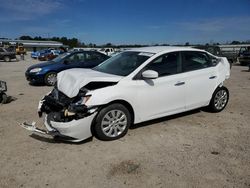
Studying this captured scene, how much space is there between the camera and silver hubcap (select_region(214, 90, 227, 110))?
6.42 meters

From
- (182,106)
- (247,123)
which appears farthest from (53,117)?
(247,123)

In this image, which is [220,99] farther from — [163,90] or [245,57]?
[245,57]

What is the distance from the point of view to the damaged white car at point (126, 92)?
4.43 metres

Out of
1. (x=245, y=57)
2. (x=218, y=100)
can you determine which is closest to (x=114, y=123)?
(x=218, y=100)

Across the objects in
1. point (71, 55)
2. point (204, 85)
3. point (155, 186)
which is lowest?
point (155, 186)

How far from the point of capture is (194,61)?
5918 millimetres

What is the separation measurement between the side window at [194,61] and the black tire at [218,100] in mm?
727

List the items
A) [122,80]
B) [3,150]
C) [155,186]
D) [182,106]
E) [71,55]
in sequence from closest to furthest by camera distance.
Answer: [155,186]
[3,150]
[122,80]
[182,106]
[71,55]

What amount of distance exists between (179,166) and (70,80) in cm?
252

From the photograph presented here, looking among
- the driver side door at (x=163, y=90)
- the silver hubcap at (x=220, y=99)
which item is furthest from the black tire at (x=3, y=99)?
the silver hubcap at (x=220, y=99)

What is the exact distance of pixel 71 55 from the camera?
1090cm

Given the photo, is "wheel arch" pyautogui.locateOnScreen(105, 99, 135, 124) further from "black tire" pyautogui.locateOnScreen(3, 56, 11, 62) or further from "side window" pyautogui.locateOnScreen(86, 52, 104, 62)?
"black tire" pyautogui.locateOnScreen(3, 56, 11, 62)

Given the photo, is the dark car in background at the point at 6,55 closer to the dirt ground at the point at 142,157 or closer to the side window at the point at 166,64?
the dirt ground at the point at 142,157

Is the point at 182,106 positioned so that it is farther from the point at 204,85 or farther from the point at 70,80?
the point at 70,80
